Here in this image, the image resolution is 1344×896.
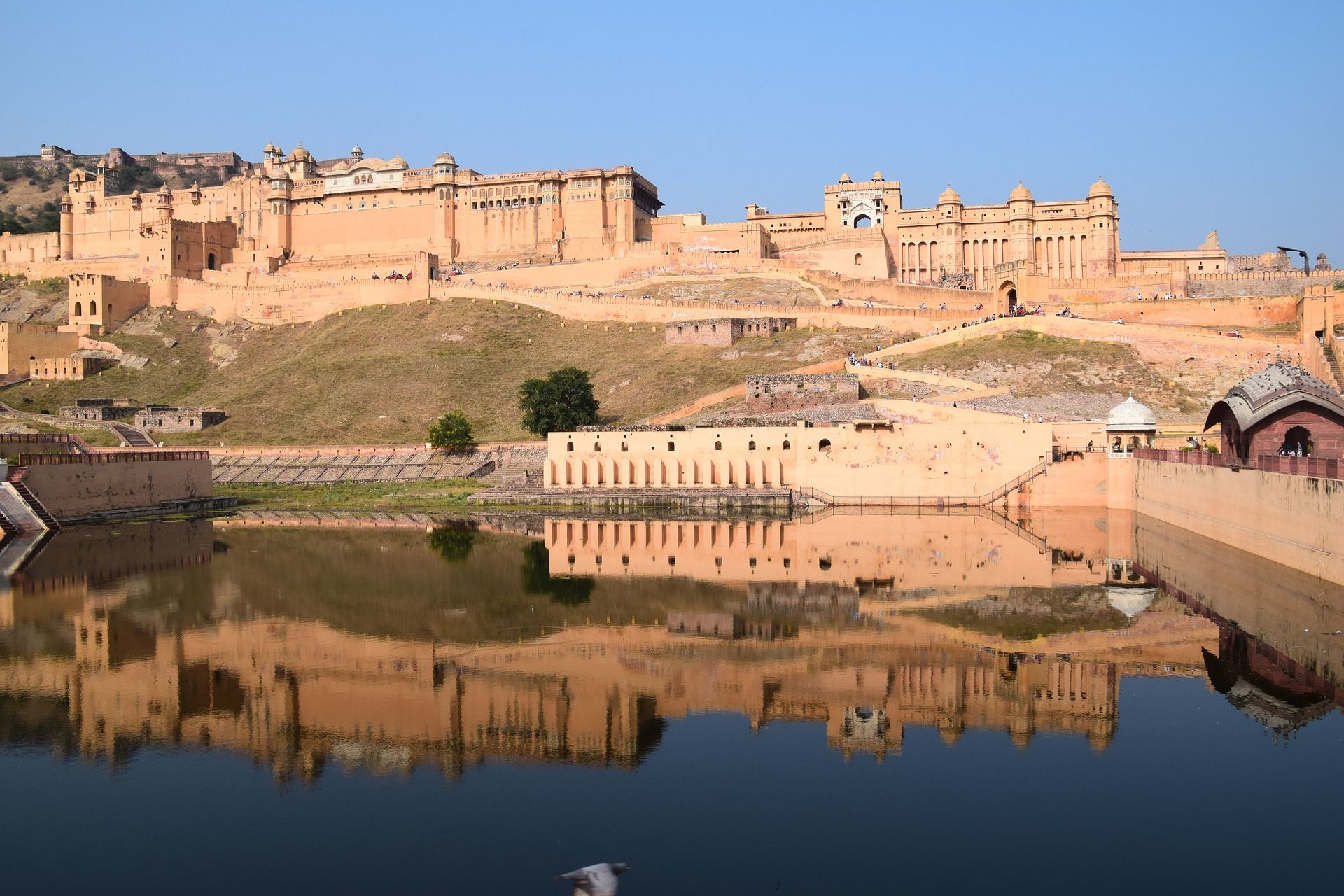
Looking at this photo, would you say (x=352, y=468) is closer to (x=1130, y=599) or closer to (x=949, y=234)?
Result: (x=1130, y=599)

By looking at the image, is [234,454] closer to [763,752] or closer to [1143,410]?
[1143,410]

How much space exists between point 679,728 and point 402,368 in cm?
4124

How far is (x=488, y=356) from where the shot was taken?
51.8m

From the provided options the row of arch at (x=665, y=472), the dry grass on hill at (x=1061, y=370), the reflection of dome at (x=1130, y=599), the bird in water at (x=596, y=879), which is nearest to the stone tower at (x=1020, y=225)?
the dry grass on hill at (x=1061, y=370)

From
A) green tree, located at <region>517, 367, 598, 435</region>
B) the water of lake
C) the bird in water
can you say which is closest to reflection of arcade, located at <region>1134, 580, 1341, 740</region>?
the water of lake

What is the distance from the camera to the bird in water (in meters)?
8.11

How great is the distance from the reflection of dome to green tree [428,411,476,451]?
2650 centimetres

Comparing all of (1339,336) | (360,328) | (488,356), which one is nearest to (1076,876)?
(1339,336)

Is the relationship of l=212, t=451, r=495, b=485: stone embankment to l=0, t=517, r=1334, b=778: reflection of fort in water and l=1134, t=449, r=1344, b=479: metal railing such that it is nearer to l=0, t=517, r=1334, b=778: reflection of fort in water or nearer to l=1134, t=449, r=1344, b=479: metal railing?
l=0, t=517, r=1334, b=778: reflection of fort in water

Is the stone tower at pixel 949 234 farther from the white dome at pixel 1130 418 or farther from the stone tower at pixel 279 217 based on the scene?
the stone tower at pixel 279 217

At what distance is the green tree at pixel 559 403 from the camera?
40.8 metres

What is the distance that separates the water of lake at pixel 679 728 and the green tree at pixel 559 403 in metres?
19.2

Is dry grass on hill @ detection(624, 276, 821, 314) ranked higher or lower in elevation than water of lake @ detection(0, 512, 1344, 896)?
higher

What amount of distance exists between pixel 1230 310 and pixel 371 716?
41.2 meters
